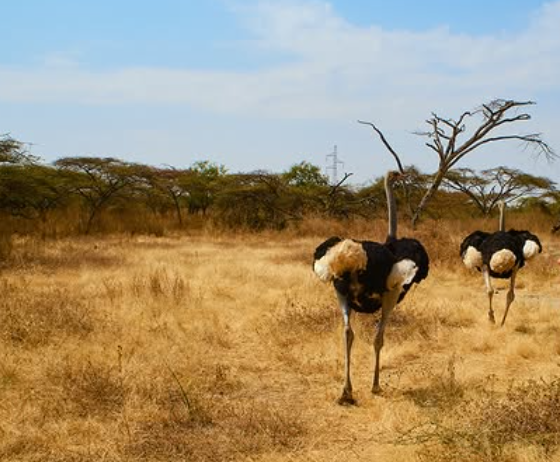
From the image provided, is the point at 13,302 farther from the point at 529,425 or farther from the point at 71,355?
the point at 529,425

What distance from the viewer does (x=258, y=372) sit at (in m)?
5.73

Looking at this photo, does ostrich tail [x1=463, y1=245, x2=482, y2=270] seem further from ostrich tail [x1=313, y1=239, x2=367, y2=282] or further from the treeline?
the treeline

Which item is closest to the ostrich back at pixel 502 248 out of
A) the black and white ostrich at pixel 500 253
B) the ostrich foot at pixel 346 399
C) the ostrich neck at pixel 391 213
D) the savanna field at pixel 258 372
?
the black and white ostrich at pixel 500 253

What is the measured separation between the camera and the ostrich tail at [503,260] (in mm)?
6984

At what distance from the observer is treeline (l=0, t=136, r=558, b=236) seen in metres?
21.3

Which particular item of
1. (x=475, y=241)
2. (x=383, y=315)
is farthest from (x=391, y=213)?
(x=475, y=241)

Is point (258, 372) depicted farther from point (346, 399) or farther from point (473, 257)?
point (473, 257)

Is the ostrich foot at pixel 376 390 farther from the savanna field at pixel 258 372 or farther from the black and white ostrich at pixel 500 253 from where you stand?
the black and white ostrich at pixel 500 253

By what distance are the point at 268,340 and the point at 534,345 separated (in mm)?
2553

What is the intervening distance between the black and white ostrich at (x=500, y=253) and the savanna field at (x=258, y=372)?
1.97 ft

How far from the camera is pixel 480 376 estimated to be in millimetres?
5543

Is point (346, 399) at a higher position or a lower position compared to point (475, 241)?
lower

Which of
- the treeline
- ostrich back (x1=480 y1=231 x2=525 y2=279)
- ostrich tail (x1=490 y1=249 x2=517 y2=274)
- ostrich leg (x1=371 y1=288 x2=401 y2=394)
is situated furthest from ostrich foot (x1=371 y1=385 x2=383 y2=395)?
the treeline

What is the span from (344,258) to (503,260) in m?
3.16
